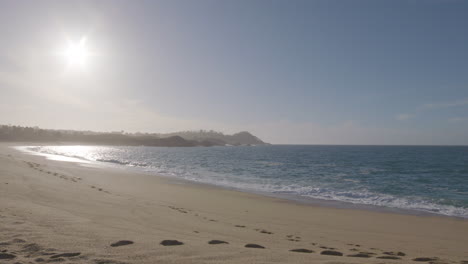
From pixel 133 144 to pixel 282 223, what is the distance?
602ft

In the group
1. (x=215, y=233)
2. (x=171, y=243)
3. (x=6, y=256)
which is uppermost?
(x=6, y=256)

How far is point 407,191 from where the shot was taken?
74.9 ft

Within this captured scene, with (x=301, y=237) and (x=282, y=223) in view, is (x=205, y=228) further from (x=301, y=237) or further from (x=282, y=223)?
(x=282, y=223)

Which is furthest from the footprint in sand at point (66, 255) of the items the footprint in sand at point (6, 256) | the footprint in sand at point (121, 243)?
the footprint in sand at point (121, 243)

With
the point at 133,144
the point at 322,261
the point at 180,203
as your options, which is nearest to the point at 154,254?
the point at 322,261

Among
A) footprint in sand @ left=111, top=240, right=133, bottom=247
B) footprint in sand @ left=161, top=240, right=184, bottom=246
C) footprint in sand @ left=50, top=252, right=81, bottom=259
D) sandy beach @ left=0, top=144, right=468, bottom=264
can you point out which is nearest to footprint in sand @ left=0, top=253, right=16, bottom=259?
sandy beach @ left=0, top=144, right=468, bottom=264

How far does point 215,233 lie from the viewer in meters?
7.96

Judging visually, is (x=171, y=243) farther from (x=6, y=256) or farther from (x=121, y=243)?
(x=6, y=256)

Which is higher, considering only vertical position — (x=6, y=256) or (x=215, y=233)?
(x=6, y=256)

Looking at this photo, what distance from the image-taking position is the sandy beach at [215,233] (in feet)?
16.4

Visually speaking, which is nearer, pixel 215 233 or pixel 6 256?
pixel 6 256

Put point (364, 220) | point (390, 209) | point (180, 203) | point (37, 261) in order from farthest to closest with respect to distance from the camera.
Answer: point (390, 209) → point (180, 203) → point (364, 220) → point (37, 261)

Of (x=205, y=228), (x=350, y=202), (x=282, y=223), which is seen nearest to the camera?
(x=205, y=228)

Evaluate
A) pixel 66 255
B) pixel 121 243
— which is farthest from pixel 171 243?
pixel 66 255
